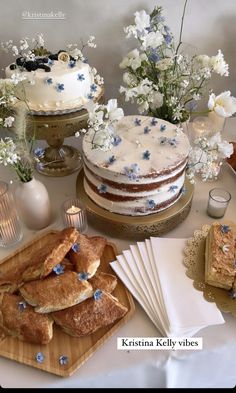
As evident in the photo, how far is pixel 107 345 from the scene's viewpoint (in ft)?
2.82

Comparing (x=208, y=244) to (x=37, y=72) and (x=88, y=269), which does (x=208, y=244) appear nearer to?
(x=88, y=269)

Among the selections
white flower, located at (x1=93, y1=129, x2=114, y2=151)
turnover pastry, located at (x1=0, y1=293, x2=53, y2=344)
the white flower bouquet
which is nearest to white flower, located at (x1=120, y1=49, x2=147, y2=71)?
the white flower bouquet

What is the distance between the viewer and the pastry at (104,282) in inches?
36.0

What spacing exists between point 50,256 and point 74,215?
22 centimetres

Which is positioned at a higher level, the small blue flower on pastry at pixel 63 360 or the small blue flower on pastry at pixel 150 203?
the small blue flower on pastry at pixel 150 203

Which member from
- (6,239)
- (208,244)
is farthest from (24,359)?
(208,244)

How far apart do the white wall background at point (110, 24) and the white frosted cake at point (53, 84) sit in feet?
1.02

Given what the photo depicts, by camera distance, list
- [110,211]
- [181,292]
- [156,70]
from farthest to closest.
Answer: [156,70]
[110,211]
[181,292]

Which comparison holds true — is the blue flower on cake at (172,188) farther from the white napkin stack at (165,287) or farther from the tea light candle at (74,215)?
the tea light candle at (74,215)

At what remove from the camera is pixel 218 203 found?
116 cm

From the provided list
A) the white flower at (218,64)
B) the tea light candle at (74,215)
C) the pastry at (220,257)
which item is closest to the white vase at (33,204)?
the tea light candle at (74,215)

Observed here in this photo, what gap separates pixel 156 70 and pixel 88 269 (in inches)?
28.7

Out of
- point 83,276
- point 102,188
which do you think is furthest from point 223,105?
point 83,276

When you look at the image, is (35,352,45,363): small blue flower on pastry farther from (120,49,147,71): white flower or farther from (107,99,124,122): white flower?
(120,49,147,71): white flower
